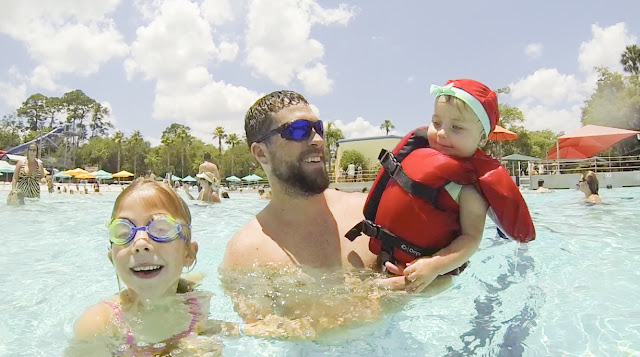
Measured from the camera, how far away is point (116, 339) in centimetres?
210

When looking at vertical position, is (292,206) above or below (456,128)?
below

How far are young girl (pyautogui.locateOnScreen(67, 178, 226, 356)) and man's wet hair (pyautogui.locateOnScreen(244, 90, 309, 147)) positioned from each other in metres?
0.72

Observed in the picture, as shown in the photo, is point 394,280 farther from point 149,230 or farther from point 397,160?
point 149,230

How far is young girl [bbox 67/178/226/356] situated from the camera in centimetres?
205

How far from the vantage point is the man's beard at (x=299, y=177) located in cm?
268

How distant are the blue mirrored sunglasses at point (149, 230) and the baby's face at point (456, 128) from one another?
→ 1408mm

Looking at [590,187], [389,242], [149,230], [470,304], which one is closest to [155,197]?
[149,230]

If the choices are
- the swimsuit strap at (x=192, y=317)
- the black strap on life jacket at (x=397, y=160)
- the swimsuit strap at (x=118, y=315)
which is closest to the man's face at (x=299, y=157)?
the black strap on life jacket at (x=397, y=160)

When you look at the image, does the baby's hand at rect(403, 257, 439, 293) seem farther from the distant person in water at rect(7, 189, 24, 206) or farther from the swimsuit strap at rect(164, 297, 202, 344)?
the distant person in water at rect(7, 189, 24, 206)

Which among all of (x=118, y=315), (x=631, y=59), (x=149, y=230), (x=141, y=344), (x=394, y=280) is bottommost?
(x=141, y=344)

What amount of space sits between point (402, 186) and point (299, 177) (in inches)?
24.4

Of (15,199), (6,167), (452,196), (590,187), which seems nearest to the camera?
(452,196)

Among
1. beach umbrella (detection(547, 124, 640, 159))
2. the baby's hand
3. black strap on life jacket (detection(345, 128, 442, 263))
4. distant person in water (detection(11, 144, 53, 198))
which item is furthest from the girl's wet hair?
beach umbrella (detection(547, 124, 640, 159))

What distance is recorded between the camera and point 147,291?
210 centimetres
